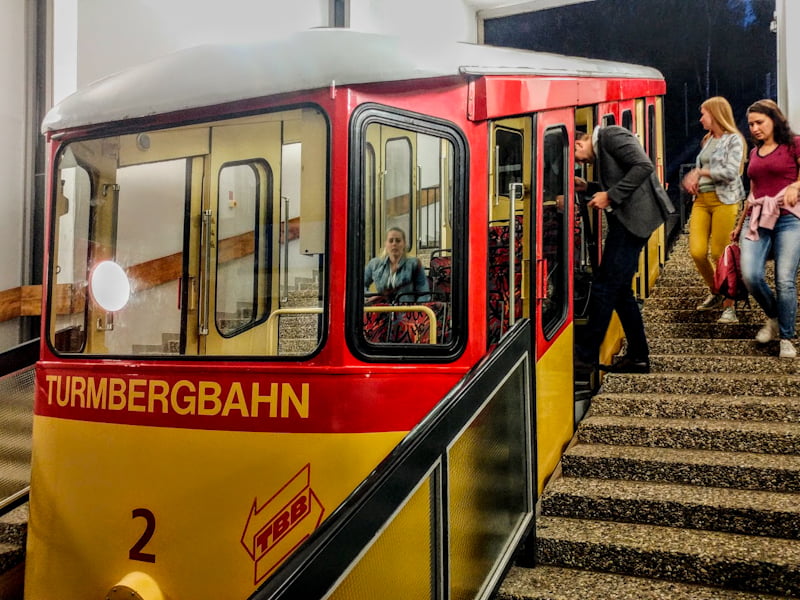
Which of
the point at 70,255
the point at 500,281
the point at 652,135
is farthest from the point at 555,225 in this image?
the point at 652,135

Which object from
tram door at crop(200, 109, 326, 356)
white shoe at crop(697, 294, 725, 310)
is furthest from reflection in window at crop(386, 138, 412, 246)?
white shoe at crop(697, 294, 725, 310)

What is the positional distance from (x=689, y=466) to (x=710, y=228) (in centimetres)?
237

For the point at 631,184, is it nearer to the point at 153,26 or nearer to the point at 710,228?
the point at 710,228

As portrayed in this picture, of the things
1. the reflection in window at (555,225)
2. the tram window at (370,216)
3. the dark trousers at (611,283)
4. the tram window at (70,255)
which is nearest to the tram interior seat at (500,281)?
the reflection in window at (555,225)

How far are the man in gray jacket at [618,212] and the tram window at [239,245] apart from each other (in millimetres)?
1765

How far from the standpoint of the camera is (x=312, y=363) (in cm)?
251

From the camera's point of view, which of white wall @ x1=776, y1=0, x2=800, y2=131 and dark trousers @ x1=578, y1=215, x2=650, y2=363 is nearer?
dark trousers @ x1=578, y1=215, x2=650, y2=363

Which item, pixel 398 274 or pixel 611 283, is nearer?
pixel 398 274

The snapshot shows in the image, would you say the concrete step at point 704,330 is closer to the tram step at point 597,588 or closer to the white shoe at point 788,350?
the white shoe at point 788,350

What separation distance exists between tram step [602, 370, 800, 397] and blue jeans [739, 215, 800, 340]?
1.21 feet

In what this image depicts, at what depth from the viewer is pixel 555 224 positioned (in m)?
3.68

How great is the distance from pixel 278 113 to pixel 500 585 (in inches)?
76.1

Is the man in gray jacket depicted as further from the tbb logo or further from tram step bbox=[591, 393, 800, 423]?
the tbb logo

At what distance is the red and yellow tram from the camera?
250 centimetres
